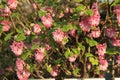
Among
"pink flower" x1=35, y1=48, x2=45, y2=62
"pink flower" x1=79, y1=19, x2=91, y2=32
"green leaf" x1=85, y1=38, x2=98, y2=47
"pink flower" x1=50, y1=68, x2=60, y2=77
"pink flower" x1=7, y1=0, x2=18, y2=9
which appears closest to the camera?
"pink flower" x1=79, y1=19, x2=91, y2=32

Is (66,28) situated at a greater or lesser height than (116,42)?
greater

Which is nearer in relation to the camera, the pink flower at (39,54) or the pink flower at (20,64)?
the pink flower at (39,54)

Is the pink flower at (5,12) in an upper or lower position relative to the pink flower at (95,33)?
upper

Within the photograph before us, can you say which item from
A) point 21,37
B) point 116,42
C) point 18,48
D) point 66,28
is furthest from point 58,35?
point 116,42

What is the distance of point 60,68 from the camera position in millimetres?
5289

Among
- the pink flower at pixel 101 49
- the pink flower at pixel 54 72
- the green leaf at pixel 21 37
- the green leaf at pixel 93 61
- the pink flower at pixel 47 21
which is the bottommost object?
the pink flower at pixel 54 72

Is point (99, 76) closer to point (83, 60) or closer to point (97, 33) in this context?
point (83, 60)

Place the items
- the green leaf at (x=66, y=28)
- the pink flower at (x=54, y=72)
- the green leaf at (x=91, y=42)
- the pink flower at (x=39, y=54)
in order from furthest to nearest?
the pink flower at (x=54, y=72) < the pink flower at (x=39, y=54) < the green leaf at (x=91, y=42) < the green leaf at (x=66, y=28)

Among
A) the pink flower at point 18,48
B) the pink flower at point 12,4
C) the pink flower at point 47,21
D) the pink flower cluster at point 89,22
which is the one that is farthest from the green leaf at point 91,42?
the pink flower at point 12,4

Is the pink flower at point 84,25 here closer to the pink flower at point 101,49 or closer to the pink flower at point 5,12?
the pink flower at point 101,49

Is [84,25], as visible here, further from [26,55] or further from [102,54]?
[26,55]

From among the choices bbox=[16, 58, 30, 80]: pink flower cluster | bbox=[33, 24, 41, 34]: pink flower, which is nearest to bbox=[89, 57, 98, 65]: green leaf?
bbox=[33, 24, 41, 34]: pink flower

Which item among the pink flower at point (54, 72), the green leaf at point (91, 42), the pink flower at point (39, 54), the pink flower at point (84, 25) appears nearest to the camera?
the pink flower at point (84, 25)

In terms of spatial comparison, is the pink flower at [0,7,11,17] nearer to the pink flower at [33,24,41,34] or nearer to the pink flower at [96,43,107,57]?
the pink flower at [33,24,41,34]
